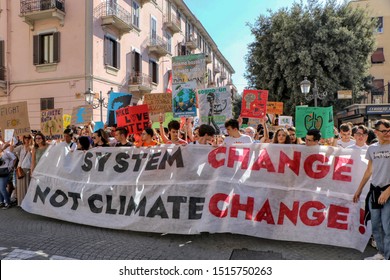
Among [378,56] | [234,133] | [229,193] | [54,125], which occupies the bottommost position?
[229,193]

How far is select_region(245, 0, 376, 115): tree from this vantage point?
19250 mm

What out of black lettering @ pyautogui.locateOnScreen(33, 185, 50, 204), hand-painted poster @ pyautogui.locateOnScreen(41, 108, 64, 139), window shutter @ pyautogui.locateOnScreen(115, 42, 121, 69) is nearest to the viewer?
black lettering @ pyautogui.locateOnScreen(33, 185, 50, 204)

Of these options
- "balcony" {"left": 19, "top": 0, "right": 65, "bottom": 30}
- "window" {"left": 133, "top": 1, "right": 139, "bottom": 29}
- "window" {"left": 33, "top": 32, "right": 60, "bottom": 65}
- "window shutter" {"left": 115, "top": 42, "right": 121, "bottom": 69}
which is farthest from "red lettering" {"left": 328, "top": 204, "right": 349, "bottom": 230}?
"window" {"left": 133, "top": 1, "right": 139, "bottom": 29}

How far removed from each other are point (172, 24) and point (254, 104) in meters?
22.5

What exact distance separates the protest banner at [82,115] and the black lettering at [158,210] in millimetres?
5394

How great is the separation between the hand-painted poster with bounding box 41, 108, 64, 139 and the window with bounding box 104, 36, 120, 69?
11.9m

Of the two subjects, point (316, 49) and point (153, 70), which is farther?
point (153, 70)

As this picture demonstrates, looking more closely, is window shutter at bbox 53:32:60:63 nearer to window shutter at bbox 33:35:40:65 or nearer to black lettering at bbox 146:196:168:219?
window shutter at bbox 33:35:40:65

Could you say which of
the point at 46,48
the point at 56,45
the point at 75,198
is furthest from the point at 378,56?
the point at 75,198

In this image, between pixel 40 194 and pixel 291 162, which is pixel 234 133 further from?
pixel 40 194

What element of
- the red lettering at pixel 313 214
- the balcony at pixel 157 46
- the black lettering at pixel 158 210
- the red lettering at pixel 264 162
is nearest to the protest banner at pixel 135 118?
the black lettering at pixel 158 210

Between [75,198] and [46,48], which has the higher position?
[46,48]

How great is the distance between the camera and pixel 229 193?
4.63 metres

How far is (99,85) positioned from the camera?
19000mm
